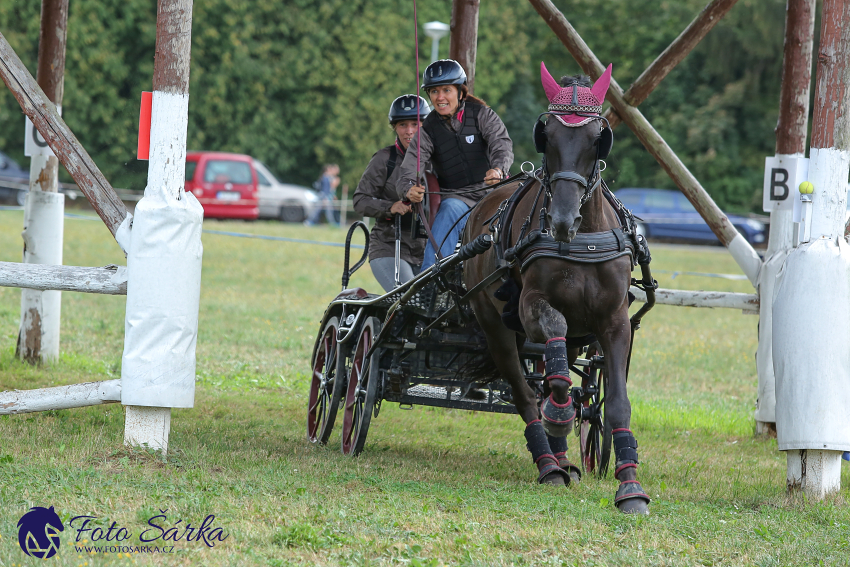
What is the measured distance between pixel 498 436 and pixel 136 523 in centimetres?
452

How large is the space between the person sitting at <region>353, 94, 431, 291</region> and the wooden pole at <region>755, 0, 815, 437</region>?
3065mm

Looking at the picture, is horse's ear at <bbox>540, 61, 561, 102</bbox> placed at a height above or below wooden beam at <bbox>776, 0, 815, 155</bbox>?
below

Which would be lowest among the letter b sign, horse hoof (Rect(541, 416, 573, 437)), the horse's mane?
horse hoof (Rect(541, 416, 573, 437))

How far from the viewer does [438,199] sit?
7.18 meters

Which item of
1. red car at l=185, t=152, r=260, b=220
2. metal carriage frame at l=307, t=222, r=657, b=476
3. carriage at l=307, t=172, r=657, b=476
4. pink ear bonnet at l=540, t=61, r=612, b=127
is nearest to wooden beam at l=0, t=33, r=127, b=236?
metal carriage frame at l=307, t=222, r=657, b=476

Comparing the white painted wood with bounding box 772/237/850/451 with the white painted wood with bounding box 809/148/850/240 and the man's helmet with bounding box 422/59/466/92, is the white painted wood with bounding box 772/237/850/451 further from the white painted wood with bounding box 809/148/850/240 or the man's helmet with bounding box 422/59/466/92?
the man's helmet with bounding box 422/59/466/92

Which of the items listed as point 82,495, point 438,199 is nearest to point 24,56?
point 438,199

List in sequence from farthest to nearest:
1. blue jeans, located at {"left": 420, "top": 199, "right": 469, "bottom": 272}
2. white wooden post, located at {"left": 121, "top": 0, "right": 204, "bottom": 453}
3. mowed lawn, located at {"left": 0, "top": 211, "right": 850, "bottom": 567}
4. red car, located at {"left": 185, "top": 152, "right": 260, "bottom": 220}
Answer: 1. red car, located at {"left": 185, "top": 152, "right": 260, "bottom": 220}
2. blue jeans, located at {"left": 420, "top": 199, "right": 469, "bottom": 272}
3. white wooden post, located at {"left": 121, "top": 0, "right": 204, "bottom": 453}
4. mowed lawn, located at {"left": 0, "top": 211, "right": 850, "bottom": 567}

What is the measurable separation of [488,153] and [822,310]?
8.09ft

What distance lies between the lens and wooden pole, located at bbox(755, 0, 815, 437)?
342 inches

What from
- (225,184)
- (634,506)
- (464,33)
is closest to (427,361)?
(634,506)

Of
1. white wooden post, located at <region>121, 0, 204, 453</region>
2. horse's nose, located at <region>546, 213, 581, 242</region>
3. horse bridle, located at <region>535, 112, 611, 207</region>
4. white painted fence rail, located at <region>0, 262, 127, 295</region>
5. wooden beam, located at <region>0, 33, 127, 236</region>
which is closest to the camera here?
horse's nose, located at <region>546, 213, 581, 242</region>

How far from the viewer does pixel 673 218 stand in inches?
1204

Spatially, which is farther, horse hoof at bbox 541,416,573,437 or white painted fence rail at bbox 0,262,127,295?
white painted fence rail at bbox 0,262,127,295
